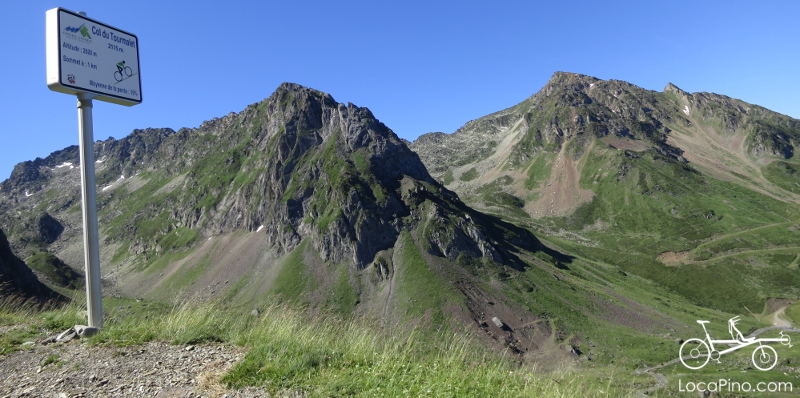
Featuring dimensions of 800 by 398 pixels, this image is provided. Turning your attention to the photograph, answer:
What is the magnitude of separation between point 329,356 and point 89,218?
7.61 m

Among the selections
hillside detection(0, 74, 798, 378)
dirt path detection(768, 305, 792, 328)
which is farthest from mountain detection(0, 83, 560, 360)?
dirt path detection(768, 305, 792, 328)

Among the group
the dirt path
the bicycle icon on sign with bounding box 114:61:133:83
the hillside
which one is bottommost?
the dirt path

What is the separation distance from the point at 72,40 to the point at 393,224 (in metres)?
128

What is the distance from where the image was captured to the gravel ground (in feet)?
24.3

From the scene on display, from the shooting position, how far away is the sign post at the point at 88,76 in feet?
33.4

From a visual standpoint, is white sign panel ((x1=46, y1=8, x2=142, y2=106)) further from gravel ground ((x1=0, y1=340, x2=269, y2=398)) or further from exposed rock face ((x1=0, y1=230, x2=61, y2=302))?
exposed rock face ((x1=0, y1=230, x2=61, y2=302))

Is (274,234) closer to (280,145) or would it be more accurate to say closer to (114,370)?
(280,145)

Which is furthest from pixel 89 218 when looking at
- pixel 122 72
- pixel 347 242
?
pixel 347 242

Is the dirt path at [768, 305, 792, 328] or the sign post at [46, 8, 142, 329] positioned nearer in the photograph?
the sign post at [46, 8, 142, 329]

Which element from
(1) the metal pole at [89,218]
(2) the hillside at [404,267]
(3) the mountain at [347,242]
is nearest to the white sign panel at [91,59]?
(1) the metal pole at [89,218]

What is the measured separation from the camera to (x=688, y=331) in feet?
353

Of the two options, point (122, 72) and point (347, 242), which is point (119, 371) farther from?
point (347, 242)

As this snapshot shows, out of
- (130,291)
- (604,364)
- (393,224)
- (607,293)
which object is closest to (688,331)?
(607,293)

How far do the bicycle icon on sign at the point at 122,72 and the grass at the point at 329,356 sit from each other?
7031 millimetres
